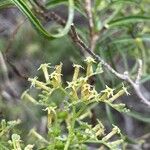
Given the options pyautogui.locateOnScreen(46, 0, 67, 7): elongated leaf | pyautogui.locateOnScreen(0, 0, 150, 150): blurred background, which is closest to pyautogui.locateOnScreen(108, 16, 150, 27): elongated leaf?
pyautogui.locateOnScreen(0, 0, 150, 150): blurred background

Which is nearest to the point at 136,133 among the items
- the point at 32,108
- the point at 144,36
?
the point at 32,108

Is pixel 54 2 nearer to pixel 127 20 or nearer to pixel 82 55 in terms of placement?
pixel 127 20

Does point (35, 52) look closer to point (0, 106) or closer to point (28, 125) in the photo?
point (28, 125)

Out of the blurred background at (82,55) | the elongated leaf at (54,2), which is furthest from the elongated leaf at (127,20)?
the elongated leaf at (54,2)

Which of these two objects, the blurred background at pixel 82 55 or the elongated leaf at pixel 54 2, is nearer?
the elongated leaf at pixel 54 2

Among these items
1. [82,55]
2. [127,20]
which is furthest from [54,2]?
[82,55]

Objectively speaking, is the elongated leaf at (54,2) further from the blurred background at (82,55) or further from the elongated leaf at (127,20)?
the elongated leaf at (127,20)

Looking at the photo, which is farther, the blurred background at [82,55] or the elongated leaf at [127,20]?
the blurred background at [82,55]

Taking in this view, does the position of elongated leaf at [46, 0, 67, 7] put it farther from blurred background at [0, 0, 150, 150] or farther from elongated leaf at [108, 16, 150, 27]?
elongated leaf at [108, 16, 150, 27]

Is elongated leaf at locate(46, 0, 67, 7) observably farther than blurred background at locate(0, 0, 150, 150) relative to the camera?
No

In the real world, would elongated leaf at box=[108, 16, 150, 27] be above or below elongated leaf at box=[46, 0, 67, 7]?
below

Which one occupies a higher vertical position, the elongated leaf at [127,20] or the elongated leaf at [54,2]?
the elongated leaf at [54,2]
